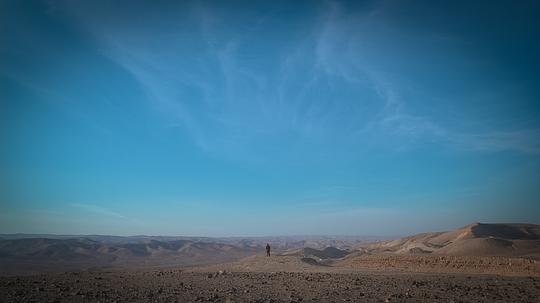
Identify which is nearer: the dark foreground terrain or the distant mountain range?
the dark foreground terrain

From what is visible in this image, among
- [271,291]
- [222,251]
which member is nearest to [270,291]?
[271,291]

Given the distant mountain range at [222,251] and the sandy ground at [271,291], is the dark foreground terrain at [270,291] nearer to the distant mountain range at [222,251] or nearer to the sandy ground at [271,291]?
the sandy ground at [271,291]

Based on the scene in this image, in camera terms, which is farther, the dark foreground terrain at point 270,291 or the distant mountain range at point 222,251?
the distant mountain range at point 222,251

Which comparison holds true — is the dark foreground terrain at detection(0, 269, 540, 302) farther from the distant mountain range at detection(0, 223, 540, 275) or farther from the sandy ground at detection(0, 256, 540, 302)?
the distant mountain range at detection(0, 223, 540, 275)

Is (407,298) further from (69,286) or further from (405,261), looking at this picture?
(405,261)

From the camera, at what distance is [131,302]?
12.9 m

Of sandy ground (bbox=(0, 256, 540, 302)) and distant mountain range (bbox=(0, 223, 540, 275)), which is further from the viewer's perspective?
distant mountain range (bbox=(0, 223, 540, 275))

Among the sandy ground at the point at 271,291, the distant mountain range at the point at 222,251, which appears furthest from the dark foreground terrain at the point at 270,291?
the distant mountain range at the point at 222,251

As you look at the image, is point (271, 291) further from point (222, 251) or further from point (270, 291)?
point (222, 251)

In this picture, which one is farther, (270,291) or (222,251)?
(222,251)

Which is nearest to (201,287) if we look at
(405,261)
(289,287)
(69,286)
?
(289,287)

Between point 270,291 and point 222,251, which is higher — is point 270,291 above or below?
above

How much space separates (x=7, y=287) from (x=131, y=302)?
23.4 feet

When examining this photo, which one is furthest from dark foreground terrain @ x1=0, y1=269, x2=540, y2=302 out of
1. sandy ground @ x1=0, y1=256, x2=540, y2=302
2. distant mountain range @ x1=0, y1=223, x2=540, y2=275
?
distant mountain range @ x1=0, y1=223, x2=540, y2=275
